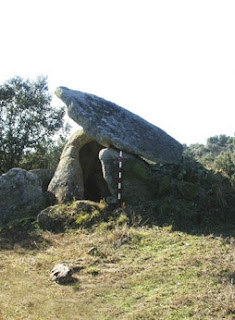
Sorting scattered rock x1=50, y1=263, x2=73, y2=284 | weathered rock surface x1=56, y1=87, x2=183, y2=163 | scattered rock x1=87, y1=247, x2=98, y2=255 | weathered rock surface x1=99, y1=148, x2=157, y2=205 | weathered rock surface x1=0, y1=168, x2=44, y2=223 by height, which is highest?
weathered rock surface x1=56, y1=87, x2=183, y2=163

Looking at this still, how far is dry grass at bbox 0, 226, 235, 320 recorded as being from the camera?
16.8 ft

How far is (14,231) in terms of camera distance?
1005cm

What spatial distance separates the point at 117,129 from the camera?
11523 mm

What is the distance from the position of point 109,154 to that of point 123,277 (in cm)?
483

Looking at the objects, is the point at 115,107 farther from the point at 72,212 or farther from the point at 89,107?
the point at 72,212

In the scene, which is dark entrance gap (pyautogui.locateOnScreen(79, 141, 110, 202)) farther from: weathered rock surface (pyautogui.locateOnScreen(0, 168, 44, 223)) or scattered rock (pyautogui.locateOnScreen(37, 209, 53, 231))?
scattered rock (pyautogui.locateOnScreen(37, 209, 53, 231))

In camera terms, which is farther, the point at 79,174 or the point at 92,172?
the point at 92,172

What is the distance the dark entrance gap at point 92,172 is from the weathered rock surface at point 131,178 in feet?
5.17

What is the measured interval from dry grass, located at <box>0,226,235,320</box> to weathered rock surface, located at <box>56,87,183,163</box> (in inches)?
114

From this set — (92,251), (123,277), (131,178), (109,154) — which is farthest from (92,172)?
(123,277)

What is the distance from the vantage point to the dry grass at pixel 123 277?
202 inches

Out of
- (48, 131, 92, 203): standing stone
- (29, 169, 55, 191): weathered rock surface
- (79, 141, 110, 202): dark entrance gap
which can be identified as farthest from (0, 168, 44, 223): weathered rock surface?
(29, 169, 55, 191): weathered rock surface

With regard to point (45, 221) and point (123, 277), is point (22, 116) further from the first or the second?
point (123, 277)

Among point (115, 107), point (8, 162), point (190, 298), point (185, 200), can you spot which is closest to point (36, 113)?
point (8, 162)
